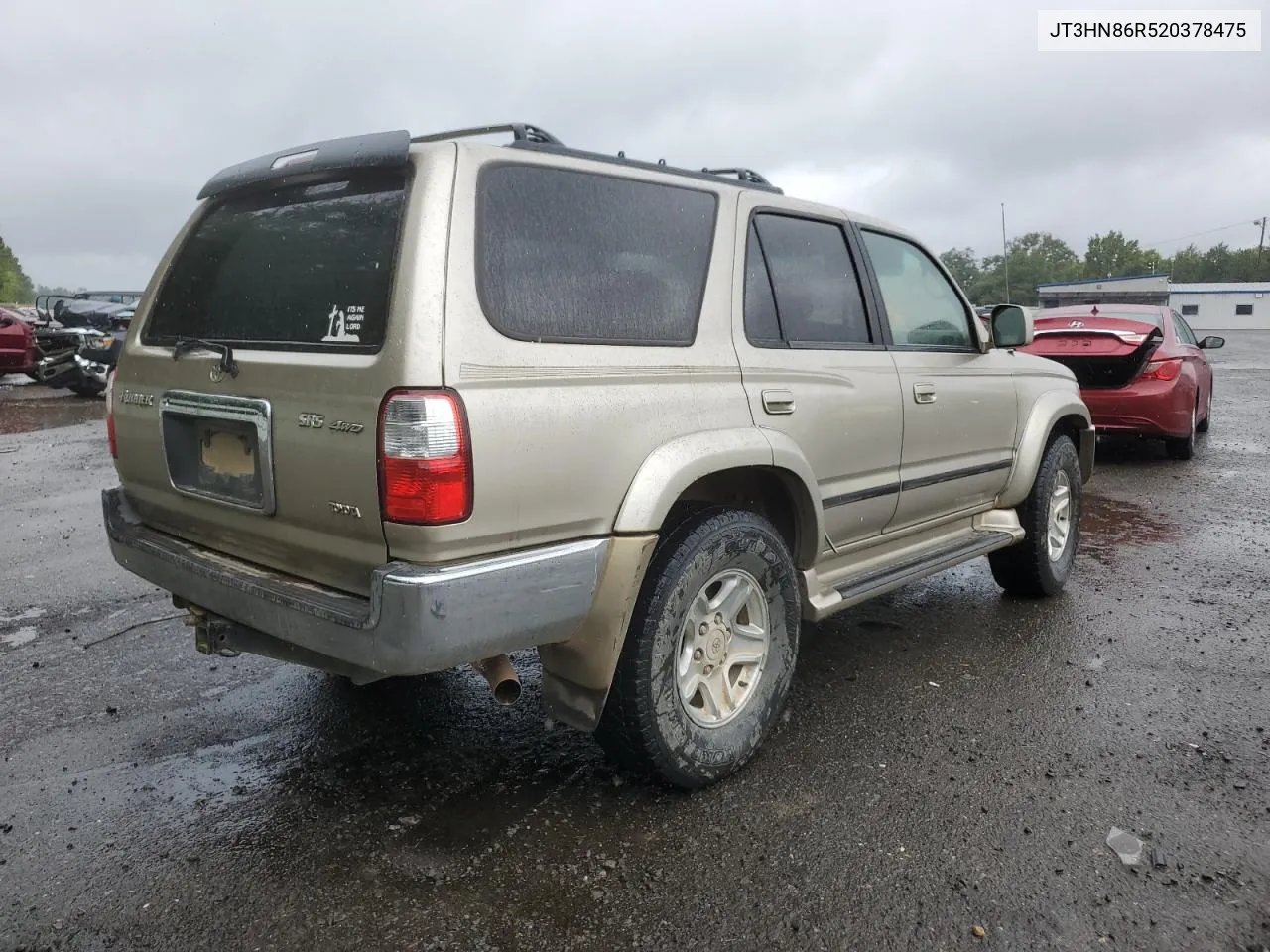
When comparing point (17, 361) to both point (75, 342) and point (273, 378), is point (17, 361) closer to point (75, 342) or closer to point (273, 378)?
point (75, 342)

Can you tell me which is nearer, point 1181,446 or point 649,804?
point 649,804

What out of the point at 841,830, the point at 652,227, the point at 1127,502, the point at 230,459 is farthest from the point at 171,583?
the point at 1127,502

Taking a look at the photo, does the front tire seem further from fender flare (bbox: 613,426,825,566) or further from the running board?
the running board

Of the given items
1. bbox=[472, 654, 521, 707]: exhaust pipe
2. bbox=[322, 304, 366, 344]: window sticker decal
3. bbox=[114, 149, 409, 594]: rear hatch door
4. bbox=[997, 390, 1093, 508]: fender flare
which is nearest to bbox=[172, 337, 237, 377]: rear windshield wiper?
bbox=[114, 149, 409, 594]: rear hatch door

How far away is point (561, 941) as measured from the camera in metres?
2.26

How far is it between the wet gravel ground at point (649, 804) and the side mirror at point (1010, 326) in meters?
1.39

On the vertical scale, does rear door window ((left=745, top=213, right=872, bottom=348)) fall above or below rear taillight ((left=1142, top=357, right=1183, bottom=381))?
above

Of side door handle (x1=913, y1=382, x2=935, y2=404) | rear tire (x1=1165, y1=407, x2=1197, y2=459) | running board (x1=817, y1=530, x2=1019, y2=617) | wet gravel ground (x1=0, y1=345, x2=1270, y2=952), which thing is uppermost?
side door handle (x1=913, y1=382, x2=935, y2=404)

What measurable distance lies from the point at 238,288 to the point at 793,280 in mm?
1892

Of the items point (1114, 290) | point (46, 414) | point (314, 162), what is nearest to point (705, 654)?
point (314, 162)

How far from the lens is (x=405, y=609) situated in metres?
2.23

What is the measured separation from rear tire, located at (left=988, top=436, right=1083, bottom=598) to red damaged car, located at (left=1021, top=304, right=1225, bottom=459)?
3.91 metres

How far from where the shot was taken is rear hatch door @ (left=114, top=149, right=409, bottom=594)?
2385 mm

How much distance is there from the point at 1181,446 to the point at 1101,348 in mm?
1415
